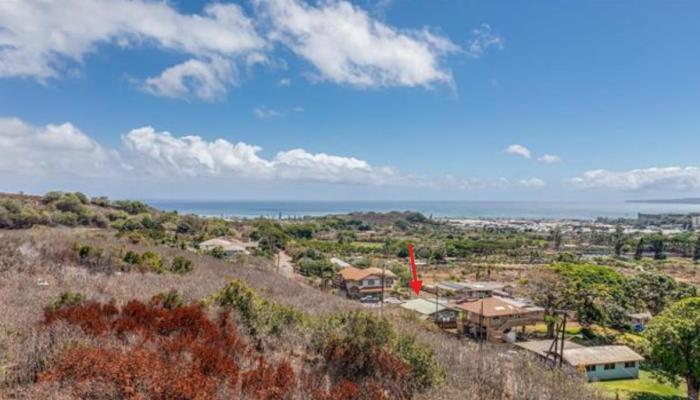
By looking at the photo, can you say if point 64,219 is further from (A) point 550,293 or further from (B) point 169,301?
(A) point 550,293

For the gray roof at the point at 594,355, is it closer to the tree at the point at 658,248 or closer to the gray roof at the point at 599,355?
the gray roof at the point at 599,355

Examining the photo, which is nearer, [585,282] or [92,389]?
[92,389]

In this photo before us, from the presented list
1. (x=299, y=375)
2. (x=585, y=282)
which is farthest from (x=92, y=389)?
(x=585, y=282)

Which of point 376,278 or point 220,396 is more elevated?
point 220,396

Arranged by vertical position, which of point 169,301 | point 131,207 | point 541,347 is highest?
point 131,207

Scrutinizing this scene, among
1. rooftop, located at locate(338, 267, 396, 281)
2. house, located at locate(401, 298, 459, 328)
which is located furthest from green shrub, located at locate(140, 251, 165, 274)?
rooftop, located at locate(338, 267, 396, 281)

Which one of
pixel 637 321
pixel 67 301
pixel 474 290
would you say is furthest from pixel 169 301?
pixel 637 321

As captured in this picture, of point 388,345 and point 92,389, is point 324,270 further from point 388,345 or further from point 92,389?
point 92,389
